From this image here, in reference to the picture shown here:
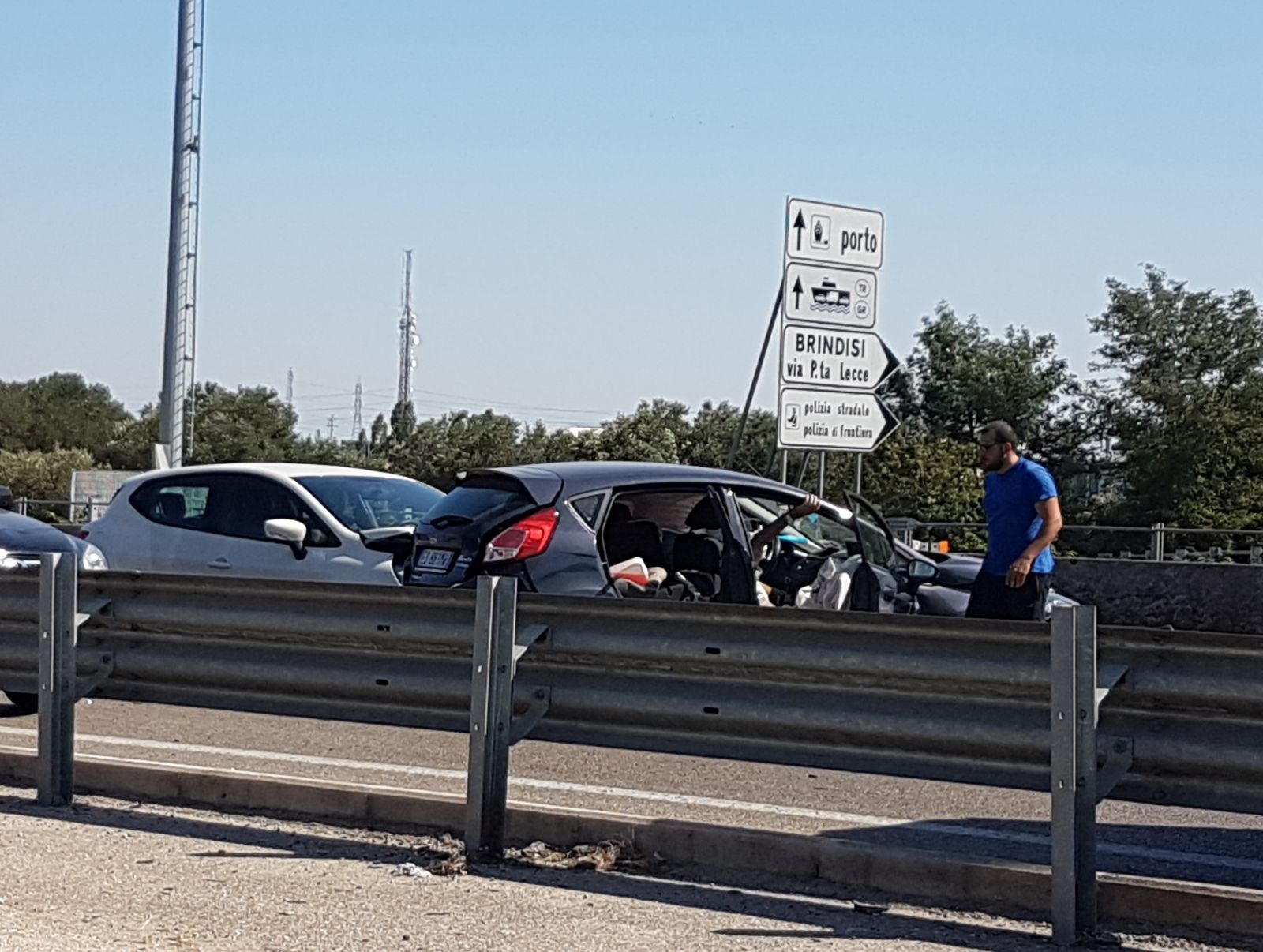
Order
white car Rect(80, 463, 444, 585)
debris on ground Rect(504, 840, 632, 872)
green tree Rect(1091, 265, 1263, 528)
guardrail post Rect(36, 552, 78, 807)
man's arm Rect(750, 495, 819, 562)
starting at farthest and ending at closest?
green tree Rect(1091, 265, 1263, 528) < white car Rect(80, 463, 444, 585) < man's arm Rect(750, 495, 819, 562) < guardrail post Rect(36, 552, 78, 807) < debris on ground Rect(504, 840, 632, 872)

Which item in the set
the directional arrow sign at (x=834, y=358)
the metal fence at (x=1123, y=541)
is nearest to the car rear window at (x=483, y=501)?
the directional arrow sign at (x=834, y=358)

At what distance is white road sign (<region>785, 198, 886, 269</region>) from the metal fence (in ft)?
16.9

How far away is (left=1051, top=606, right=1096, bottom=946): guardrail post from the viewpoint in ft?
17.9

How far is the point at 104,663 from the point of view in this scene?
7539 mm

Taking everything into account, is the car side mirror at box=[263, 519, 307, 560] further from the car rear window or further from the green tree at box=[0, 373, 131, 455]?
the green tree at box=[0, 373, 131, 455]

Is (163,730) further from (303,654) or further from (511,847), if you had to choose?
(511,847)

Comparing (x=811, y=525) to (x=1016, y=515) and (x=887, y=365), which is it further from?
(x=887, y=365)

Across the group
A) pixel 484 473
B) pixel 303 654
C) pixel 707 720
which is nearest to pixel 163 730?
pixel 484 473

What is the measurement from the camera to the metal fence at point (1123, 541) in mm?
24719

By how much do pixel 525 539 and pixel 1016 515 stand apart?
10.4 feet

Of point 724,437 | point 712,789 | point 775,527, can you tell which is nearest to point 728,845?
point 712,789

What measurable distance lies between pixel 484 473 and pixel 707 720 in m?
3.98

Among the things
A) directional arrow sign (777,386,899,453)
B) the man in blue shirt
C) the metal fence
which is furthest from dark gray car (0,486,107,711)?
the metal fence

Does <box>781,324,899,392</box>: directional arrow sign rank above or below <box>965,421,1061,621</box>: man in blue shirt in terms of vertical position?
above
